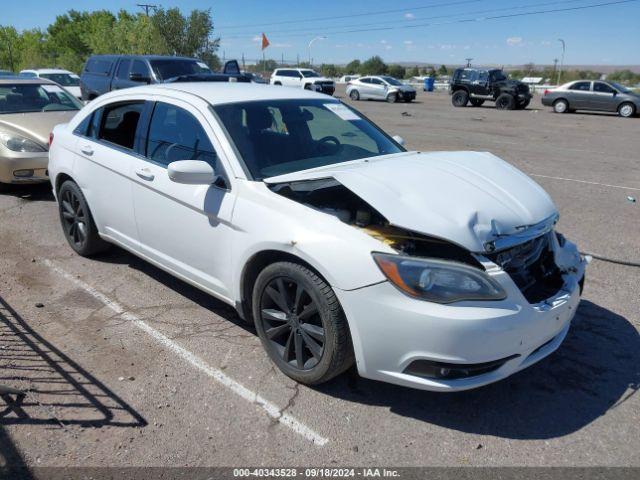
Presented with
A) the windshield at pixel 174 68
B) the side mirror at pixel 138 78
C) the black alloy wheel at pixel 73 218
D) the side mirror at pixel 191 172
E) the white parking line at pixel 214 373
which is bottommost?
the white parking line at pixel 214 373

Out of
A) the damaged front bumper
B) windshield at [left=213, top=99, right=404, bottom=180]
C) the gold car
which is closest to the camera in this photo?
the damaged front bumper

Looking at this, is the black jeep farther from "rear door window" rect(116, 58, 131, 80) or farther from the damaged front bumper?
the damaged front bumper

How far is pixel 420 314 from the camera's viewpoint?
271cm

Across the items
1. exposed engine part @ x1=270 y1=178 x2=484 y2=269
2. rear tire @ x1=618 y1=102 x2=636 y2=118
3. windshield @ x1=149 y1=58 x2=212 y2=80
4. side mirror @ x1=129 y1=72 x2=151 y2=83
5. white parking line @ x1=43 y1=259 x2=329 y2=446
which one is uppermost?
windshield @ x1=149 y1=58 x2=212 y2=80

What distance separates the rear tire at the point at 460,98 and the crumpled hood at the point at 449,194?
27.8m

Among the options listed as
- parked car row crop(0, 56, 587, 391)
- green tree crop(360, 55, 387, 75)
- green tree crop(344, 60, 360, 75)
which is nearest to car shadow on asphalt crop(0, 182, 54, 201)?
parked car row crop(0, 56, 587, 391)

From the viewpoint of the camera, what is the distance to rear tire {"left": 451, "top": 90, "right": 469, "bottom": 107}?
29861mm

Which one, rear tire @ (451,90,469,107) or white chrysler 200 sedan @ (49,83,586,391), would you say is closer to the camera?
white chrysler 200 sedan @ (49,83,586,391)

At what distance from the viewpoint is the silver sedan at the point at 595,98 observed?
23.9m

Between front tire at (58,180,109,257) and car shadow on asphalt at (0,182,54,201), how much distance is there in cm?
272

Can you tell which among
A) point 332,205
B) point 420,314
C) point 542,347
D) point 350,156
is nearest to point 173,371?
point 332,205

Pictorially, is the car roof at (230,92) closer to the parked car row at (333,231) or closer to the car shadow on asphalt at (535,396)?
the parked car row at (333,231)

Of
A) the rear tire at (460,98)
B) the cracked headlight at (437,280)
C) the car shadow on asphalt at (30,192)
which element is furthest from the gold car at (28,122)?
the rear tire at (460,98)

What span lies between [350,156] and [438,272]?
158cm
